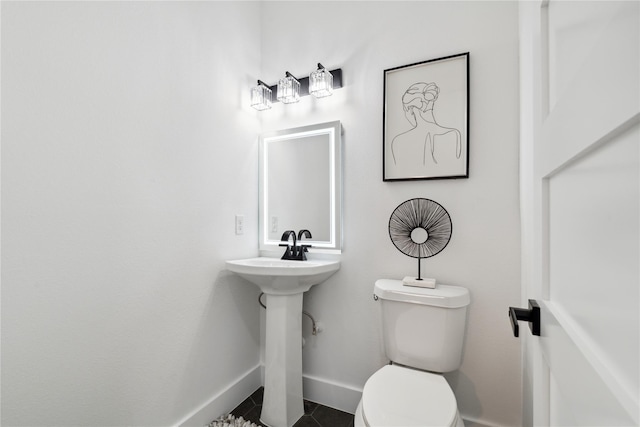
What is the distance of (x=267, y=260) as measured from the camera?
180 centimetres

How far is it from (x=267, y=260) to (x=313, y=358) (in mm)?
652

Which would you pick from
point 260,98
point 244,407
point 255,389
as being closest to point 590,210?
point 260,98

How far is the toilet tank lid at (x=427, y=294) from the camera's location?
4.13ft

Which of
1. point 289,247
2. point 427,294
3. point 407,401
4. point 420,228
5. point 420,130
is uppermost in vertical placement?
point 420,130

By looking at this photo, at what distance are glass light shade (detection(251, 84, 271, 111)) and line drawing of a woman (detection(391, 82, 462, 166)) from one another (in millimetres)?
826

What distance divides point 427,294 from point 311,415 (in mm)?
972

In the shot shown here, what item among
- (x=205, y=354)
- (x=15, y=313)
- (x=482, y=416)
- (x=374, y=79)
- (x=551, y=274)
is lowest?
(x=482, y=416)

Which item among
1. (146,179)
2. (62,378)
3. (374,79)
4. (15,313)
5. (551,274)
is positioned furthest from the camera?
(374,79)

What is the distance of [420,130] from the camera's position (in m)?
1.53

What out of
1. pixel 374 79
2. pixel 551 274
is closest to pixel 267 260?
pixel 374 79

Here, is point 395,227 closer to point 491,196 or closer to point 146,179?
point 491,196

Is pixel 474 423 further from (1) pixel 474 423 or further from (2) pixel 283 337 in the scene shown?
(2) pixel 283 337

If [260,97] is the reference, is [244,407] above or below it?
below

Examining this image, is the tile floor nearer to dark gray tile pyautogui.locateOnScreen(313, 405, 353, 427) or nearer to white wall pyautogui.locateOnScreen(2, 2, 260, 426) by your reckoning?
dark gray tile pyautogui.locateOnScreen(313, 405, 353, 427)
